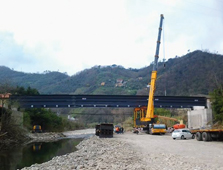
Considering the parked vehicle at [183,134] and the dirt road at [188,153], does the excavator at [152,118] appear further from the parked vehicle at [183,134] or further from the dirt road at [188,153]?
the dirt road at [188,153]

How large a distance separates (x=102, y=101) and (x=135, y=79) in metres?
108

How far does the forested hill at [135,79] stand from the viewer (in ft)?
352

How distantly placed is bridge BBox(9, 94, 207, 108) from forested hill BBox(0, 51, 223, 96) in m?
26.7

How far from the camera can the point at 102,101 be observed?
54406mm

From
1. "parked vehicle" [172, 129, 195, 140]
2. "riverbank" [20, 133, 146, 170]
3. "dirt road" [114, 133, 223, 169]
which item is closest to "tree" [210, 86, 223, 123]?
"parked vehicle" [172, 129, 195, 140]

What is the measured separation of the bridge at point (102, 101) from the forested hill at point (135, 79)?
26.7m

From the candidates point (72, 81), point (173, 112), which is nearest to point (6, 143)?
point (173, 112)

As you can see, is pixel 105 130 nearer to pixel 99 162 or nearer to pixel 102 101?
pixel 102 101

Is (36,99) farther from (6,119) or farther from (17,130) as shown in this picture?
(6,119)

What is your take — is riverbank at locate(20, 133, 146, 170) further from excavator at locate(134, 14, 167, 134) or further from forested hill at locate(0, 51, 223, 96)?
forested hill at locate(0, 51, 223, 96)

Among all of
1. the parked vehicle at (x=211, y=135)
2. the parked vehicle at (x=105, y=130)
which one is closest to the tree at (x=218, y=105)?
the parked vehicle at (x=211, y=135)

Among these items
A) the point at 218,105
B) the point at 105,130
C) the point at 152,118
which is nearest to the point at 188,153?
the point at 218,105

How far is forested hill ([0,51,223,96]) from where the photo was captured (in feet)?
352

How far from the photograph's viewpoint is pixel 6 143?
30594 mm
